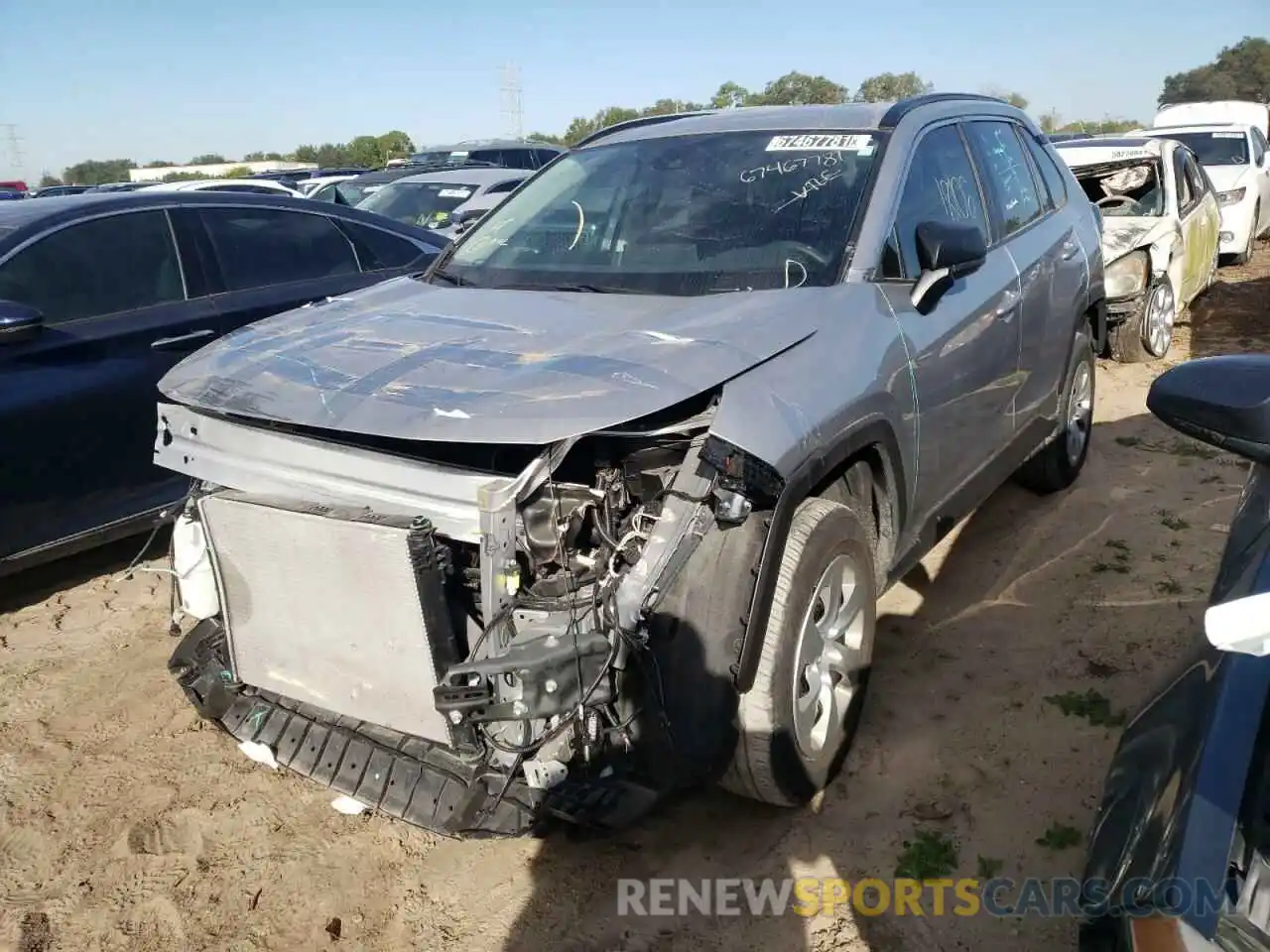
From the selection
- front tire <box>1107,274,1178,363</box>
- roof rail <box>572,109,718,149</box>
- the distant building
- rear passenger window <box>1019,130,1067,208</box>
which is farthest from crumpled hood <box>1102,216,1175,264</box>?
the distant building

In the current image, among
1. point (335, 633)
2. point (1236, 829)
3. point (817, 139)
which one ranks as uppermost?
point (817, 139)

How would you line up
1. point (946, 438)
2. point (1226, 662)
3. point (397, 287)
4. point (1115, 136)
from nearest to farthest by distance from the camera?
point (1226, 662)
point (946, 438)
point (397, 287)
point (1115, 136)

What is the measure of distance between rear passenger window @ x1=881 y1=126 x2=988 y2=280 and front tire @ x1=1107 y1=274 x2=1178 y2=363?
4.59 m

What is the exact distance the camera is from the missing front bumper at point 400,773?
2301mm

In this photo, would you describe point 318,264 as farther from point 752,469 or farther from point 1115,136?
point 1115,136

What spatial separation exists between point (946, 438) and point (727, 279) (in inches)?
37.3

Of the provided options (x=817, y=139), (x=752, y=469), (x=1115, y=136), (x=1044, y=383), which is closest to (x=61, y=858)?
(x=752, y=469)

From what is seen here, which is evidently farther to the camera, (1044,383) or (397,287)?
(1044,383)

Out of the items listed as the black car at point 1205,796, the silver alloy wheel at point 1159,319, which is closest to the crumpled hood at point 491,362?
the black car at point 1205,796

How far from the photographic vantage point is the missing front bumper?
230 centimetres

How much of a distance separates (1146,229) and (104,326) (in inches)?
286

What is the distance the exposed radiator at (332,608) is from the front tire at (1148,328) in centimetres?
711

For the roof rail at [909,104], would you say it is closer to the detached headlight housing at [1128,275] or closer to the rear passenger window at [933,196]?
the rear passenger window at [933,196]

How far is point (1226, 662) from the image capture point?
1545 millimetres
